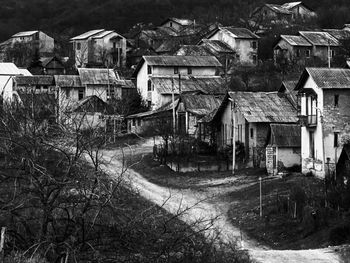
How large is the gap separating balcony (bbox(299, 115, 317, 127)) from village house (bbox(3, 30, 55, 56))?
196 feet

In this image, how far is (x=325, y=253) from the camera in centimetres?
2012

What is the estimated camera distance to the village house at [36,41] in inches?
3580

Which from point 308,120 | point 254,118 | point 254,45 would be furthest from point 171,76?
point 308,120

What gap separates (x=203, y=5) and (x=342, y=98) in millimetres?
78648

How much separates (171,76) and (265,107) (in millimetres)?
18044

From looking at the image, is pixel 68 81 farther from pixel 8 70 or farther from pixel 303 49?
pixel 303 49

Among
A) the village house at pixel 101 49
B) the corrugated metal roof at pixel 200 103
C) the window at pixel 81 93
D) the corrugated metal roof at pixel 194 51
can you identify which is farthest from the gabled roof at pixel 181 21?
the corrugated metal roof at pixel 200 103

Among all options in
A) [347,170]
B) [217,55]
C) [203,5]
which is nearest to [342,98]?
[347,170]

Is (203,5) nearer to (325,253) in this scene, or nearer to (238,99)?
(238,99)

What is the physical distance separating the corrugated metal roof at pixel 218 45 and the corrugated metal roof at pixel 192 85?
35.9ft

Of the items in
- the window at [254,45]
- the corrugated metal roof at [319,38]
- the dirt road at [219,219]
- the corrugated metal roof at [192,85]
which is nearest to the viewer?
the dirt road at [219,219]

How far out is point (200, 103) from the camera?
154ft

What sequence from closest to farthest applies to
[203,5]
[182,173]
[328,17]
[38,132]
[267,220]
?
1. [38,132]
2. [267,220]
3. [182,173]
4. [328,17]
5. [203,5]

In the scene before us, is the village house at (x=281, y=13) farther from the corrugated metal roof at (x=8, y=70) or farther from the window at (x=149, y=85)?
the window at (x=149, y=85)
